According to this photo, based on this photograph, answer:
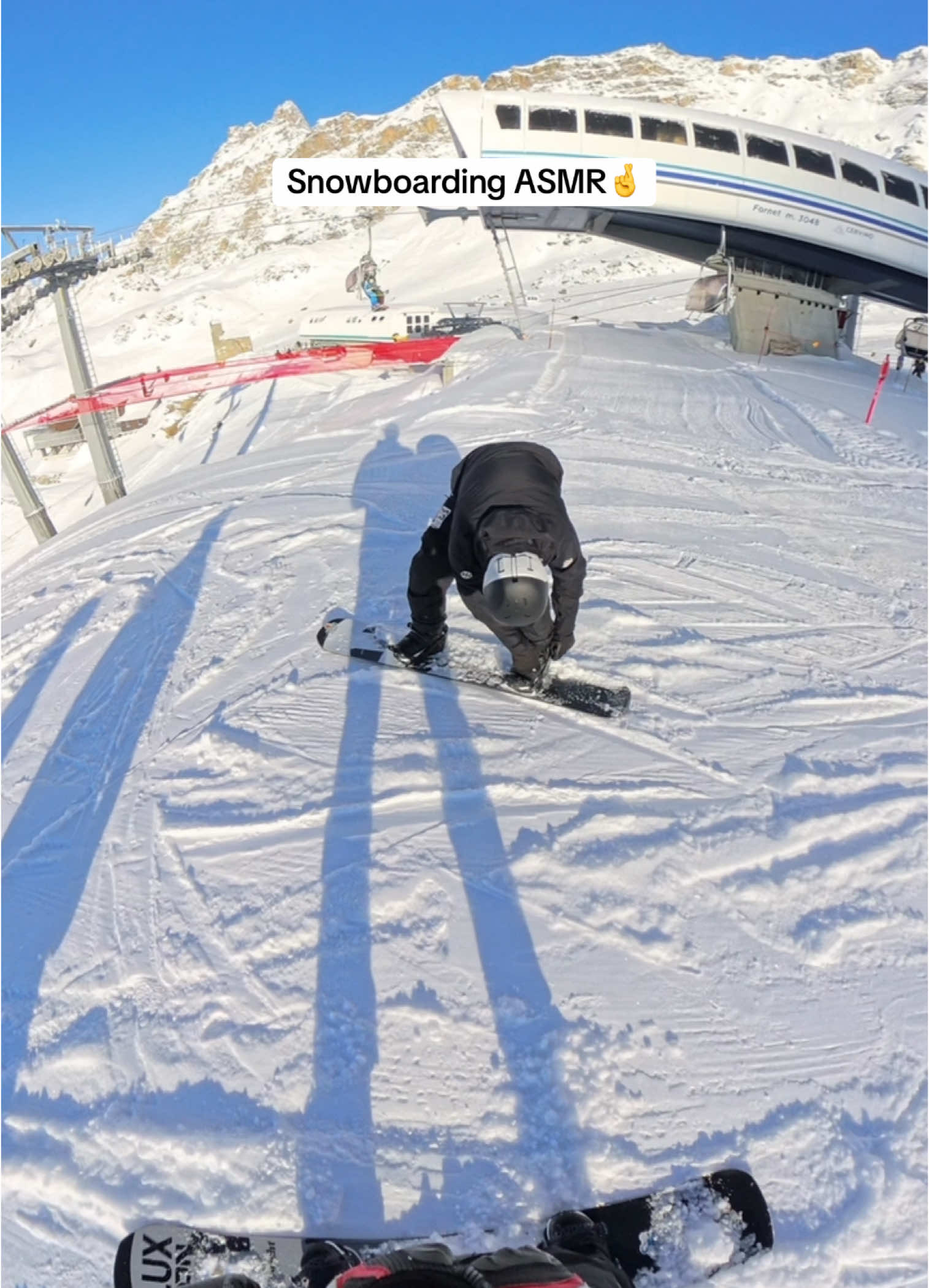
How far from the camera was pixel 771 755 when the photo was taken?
3406mm

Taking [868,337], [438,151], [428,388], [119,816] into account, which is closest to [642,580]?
[119,816]

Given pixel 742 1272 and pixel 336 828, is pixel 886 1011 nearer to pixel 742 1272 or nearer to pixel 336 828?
pixel 742 1272

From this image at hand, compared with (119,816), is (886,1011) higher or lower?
lower

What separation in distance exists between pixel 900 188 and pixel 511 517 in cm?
1707

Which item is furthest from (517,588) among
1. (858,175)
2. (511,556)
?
(858,175)

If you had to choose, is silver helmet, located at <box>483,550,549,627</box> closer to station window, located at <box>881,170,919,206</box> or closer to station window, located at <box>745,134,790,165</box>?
station window, located at <box>745,134,790,165</box>

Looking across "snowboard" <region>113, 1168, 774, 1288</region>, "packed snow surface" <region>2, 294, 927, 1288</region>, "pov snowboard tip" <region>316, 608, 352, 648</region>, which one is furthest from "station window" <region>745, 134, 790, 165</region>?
"snowboard" <region>113, 1168, 774, 1288</region>

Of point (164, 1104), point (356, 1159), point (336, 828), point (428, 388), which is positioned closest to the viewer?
point (356, 1159)

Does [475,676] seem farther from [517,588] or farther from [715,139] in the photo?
[715,139]

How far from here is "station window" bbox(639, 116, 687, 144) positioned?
13.0 meters

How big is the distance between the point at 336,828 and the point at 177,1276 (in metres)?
1.52

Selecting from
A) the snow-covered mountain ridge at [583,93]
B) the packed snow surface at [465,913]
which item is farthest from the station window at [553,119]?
the snow-covered mountain ridge at [583,93]

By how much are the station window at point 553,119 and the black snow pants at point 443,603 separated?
1262 centimetres

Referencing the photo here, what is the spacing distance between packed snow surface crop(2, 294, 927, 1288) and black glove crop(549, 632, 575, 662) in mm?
326
